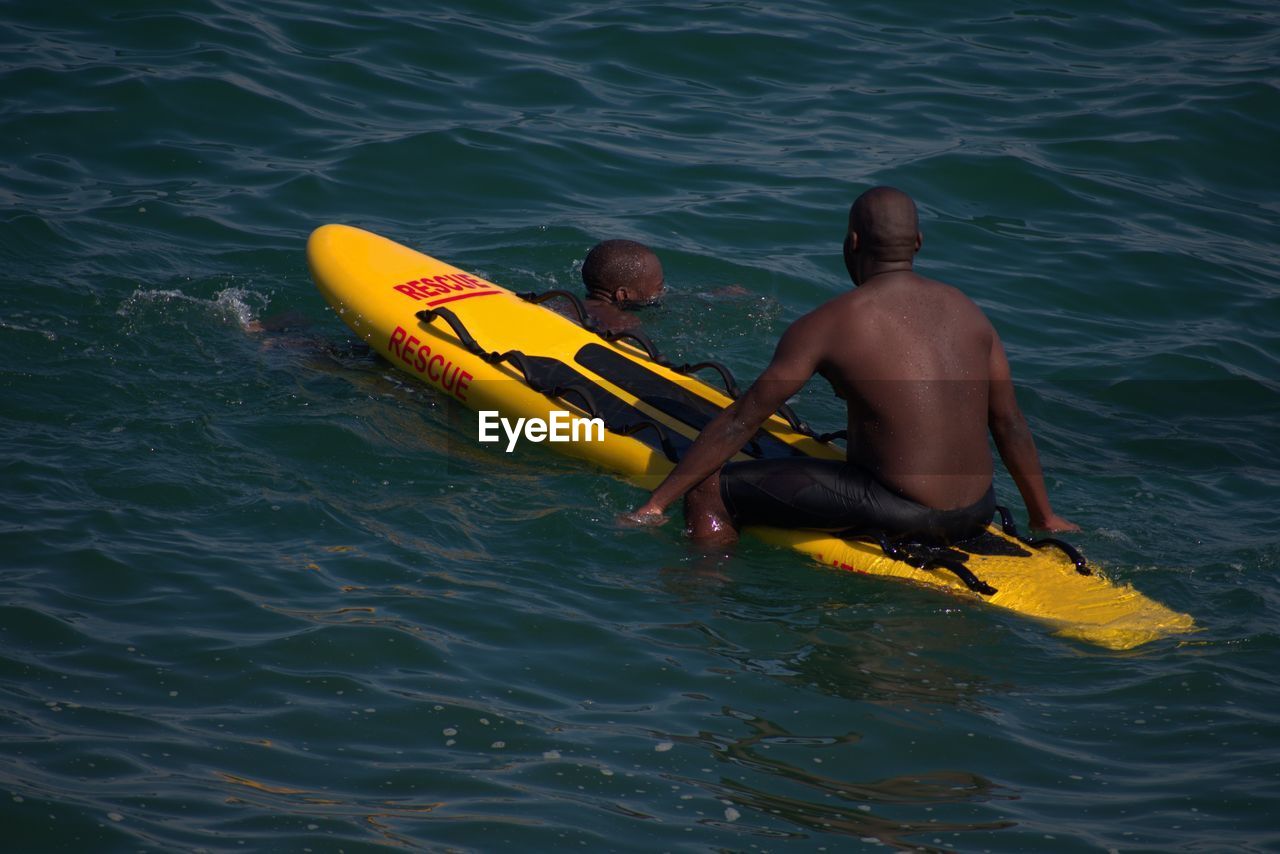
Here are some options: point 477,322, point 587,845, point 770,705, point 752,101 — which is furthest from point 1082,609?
point 752,101

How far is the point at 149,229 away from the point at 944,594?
5.91m

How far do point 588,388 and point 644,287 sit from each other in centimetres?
144

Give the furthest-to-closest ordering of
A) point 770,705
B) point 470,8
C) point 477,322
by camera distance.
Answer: point 470,8
point 477,322
point 770,705

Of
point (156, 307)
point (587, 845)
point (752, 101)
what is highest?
point (752, 101)

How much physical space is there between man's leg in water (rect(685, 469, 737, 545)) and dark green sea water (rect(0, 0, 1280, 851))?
0.11 metres

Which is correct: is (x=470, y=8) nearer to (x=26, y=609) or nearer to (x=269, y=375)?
(x=269, y=375)

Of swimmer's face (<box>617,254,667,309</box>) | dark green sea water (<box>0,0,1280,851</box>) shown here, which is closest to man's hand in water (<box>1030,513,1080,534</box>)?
dark green sea water (<box>0,0,1280,851</box>)

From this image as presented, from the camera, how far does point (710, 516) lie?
588 cm

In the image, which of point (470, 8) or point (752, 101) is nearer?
point (752, 101)

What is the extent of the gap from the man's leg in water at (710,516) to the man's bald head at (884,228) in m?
1.15

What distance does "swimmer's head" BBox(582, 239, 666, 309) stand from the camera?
7895 millimetres

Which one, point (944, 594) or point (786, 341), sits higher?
point (786, 341)

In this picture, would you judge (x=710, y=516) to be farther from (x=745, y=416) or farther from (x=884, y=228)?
(x=884, y=228)

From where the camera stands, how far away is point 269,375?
23.5 feet
